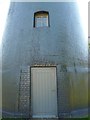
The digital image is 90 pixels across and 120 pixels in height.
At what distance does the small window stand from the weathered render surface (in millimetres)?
185

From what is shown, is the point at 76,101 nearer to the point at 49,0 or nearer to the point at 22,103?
the point at 22,103

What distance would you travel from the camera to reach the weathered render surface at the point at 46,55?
9.64 meters

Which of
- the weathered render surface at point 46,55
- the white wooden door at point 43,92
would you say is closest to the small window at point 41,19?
the weathered render surface at point 46,55

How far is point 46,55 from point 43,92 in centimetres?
152

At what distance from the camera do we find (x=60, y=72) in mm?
9789

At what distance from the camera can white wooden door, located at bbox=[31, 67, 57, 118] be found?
9.69 meters

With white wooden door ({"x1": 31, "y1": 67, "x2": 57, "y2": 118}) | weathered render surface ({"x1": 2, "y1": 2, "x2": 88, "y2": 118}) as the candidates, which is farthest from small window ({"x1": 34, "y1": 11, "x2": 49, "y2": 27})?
white wooden door ({"x1": 31, "y1": 67, "x2": 57, "y2": 118})

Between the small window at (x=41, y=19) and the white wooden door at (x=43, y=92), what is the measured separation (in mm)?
2005

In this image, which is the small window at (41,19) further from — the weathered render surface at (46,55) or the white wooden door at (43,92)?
the white wooden door at (43,92)

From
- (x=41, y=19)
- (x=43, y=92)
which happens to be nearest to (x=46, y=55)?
(x=43, y=92)

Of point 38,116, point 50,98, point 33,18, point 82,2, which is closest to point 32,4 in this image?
point 33,18

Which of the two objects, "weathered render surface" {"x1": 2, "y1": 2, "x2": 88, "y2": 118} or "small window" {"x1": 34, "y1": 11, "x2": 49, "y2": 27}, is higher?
"small window" {"x1": 34, "y1": 11, "x2": 49, "y2": 27}

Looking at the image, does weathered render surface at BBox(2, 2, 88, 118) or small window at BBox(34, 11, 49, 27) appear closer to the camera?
weathered render surface at BBox(2, 2, 88, 118)

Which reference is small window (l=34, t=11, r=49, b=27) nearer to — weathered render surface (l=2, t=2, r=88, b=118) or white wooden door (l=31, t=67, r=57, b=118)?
weathered render surface (l=2, t=2, r=88, b=118)
